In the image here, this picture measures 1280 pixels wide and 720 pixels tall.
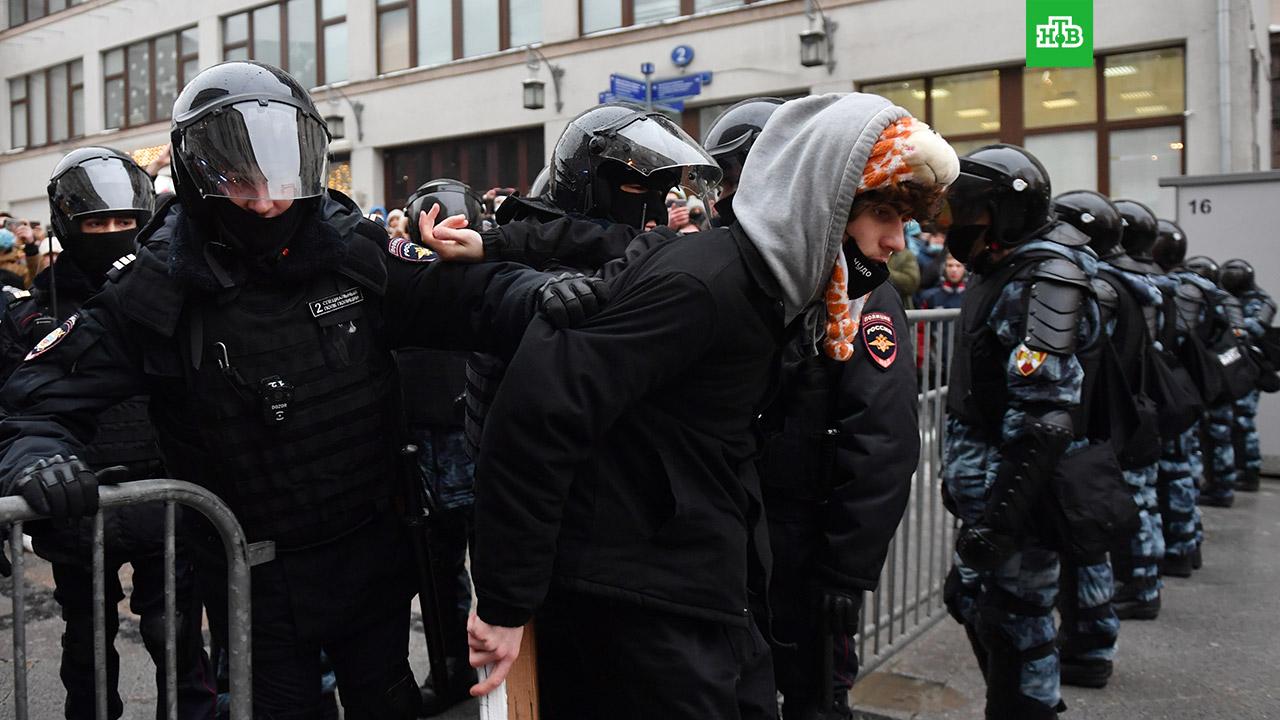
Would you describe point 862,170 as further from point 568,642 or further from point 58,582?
point 58,582

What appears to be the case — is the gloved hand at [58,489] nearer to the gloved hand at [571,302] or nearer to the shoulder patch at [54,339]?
the shoulder patch at [54,339]

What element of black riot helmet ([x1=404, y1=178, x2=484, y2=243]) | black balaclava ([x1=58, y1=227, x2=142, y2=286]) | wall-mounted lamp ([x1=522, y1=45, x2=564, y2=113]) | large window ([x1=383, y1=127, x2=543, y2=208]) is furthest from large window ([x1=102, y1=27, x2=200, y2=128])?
black balaclava ([x1=58, y1=227, x2=142, y2=286])

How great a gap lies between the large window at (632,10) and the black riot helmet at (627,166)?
13235 millimetres

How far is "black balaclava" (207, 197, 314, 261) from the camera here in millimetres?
2375

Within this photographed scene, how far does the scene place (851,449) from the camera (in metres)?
2.80

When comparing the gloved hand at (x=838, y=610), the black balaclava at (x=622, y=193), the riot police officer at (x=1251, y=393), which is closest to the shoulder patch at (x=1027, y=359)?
the gloved hand at (x=838, y=610)

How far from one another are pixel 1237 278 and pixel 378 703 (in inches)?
311

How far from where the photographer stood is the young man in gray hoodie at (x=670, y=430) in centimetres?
190

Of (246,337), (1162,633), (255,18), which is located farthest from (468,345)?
(255,18)

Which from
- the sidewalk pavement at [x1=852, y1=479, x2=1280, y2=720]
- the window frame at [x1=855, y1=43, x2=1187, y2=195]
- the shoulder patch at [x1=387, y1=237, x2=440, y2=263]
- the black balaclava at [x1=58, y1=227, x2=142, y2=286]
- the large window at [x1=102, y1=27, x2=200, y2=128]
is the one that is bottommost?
the sidewalk pavement at [x1=852, y1=479, x2=1280, y2=720]

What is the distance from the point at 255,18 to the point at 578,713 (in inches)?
878

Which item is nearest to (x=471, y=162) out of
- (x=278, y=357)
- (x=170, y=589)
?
(x=278, y=357)

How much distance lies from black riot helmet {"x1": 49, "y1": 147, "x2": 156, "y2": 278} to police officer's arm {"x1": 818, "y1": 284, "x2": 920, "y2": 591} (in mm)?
2395

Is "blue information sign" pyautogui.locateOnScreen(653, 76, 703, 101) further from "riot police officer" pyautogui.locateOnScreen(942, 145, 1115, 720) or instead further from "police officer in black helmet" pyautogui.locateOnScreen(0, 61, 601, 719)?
"police officer in black helmet" pyautogui.locateOnScreen(0, 61, 601, 719)
